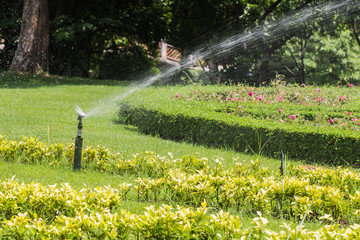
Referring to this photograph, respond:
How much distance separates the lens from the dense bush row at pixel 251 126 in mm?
6469

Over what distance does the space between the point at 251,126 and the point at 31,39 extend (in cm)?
1145

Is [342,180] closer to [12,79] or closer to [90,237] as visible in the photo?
[90,237]

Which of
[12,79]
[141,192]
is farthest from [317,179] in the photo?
[12,79]

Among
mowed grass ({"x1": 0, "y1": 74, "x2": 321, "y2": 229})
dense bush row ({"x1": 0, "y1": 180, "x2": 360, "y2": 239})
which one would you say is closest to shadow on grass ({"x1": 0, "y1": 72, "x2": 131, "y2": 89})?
mowed grass ({"x1": 0, "y1": 74, "x2": 321, "y2": 229})

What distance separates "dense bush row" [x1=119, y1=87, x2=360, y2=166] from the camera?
647 cm

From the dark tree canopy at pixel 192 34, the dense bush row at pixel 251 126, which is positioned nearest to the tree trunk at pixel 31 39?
the dark tree canopy at pixel 192 34

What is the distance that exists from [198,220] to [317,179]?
79.7 inches

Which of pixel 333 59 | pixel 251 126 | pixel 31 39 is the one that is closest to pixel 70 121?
pixel 251 126

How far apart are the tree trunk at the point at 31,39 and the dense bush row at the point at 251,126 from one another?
726 cm

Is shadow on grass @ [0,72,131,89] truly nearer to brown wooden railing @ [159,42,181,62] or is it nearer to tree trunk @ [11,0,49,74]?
tree trunk @ [11,0,49,74]

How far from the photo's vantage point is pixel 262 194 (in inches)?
139

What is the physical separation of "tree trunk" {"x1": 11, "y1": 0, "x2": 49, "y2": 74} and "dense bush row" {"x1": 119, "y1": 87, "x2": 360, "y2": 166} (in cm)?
726

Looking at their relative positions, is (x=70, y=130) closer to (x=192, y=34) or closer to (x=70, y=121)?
(x=70, y=121)

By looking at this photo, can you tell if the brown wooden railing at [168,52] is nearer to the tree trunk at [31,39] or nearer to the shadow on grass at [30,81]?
the shadow on grass at [30,81]
